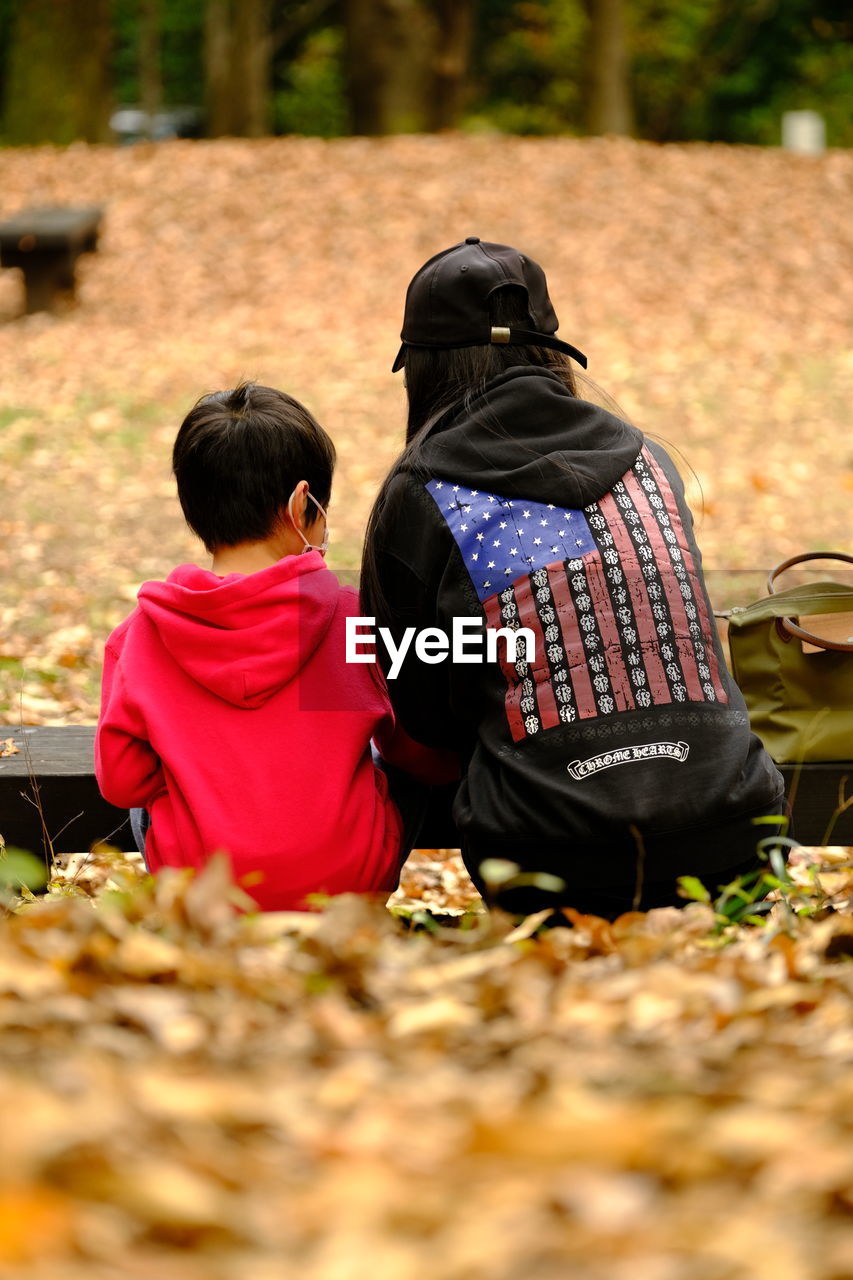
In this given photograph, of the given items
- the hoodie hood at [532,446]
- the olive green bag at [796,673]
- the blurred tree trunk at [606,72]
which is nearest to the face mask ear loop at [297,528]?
the hoodie hood at [532,446]

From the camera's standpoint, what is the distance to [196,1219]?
1.28 metres

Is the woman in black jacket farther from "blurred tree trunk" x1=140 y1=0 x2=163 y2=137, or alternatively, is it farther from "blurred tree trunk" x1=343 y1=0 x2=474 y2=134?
"blurred tree trunk" x1=140 y1=0 x2=163 y2=137

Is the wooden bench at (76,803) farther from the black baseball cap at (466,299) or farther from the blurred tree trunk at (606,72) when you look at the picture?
the blurred tree trunk at (606,72)

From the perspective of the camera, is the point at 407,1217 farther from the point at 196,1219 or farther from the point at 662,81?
the point at 662,81

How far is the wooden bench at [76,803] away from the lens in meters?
3.36

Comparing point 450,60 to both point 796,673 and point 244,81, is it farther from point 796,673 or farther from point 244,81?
point 796,673

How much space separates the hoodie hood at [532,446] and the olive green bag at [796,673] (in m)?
0.61

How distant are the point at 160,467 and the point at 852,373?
18.3 feet

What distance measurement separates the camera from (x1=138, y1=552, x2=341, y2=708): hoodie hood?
114 inches

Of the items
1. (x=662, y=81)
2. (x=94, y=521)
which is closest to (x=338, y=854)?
(x=94, y=521)

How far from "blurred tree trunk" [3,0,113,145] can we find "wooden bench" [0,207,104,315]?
5949 millimetres

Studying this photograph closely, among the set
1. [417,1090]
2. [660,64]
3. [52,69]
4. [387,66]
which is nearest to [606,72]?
[387,66]

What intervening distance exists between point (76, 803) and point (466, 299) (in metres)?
1.52

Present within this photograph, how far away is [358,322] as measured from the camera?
12.5 metres
